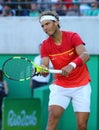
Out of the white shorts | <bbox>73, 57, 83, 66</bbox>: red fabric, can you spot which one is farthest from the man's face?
the white shorts

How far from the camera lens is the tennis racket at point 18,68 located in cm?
727

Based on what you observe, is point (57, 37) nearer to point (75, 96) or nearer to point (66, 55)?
point (66, 55)

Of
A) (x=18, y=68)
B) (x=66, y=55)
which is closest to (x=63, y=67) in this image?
(x=66, y=55)

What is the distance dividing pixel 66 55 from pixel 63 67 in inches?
6.6

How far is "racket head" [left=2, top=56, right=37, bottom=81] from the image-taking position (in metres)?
7.29

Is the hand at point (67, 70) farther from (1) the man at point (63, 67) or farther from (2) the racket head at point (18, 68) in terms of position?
(2) the racket head at point (18, 68)

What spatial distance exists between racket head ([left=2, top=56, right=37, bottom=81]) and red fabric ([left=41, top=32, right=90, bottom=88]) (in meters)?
0.27

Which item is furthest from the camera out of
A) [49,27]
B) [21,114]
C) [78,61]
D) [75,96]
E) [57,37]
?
[21,114]

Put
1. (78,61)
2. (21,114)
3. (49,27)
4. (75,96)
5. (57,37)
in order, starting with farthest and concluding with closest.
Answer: (21,114)
(75,96)
(57,37)
(49,27)
(78,61)

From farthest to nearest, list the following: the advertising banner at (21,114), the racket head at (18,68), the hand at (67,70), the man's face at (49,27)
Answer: the advertising banner at (21,114) → the racket head at (18,68) → the man's face at (49,27) → the hand at (67,70)

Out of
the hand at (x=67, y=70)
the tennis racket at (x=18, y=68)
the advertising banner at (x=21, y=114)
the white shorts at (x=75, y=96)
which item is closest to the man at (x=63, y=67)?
the white shorts at (x=75, y=96)

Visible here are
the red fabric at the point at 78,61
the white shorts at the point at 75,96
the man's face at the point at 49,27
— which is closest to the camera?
the red fabric at the point at 78,61

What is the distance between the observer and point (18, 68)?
7512 millimetres

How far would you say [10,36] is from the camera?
1113 centimetres
